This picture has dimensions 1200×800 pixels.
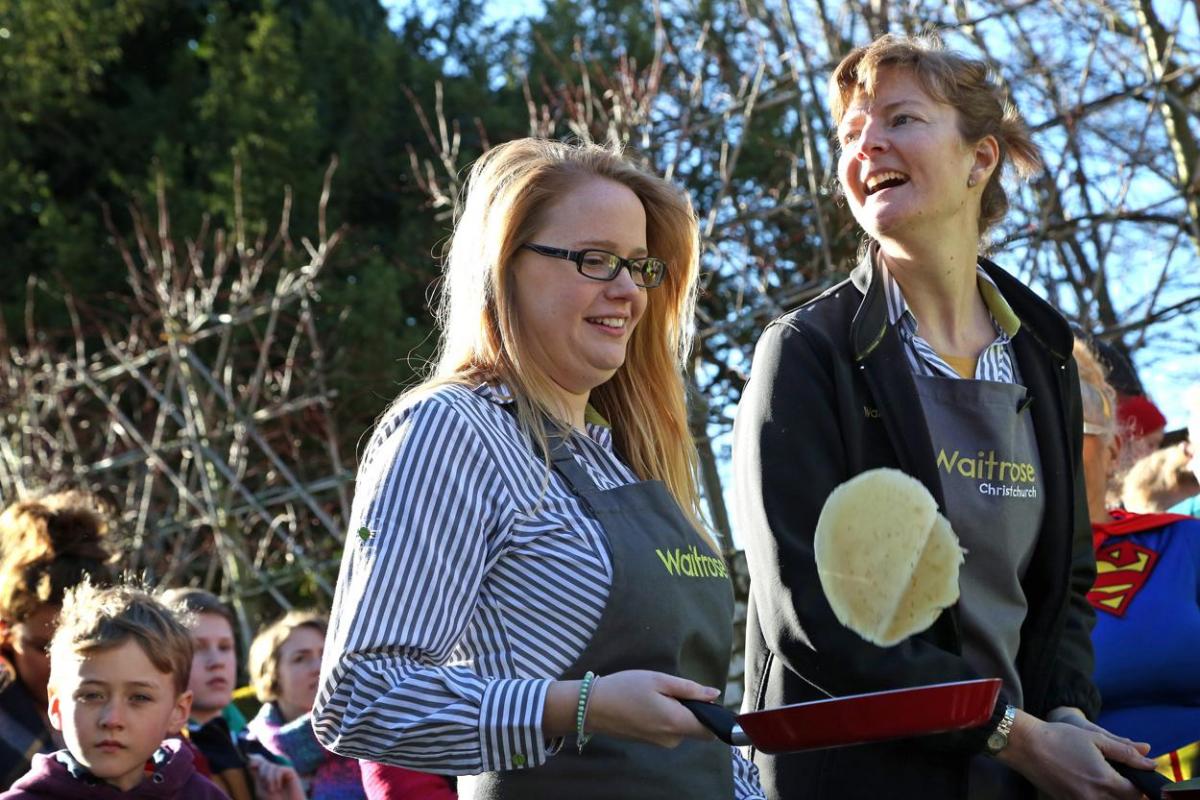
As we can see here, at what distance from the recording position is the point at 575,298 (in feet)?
7.98

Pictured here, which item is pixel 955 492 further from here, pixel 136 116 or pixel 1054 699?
pixel 136 116

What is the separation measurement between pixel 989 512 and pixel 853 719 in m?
0.84

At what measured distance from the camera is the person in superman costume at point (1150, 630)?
3.04 metres

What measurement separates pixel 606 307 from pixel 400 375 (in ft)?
30.3

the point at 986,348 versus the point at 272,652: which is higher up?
the point at 986,348

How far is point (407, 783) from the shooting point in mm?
3314

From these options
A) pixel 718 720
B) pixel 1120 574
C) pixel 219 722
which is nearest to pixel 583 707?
pixel 718 720

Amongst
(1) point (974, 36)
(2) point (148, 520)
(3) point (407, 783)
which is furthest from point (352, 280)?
(3) point (407, 783)

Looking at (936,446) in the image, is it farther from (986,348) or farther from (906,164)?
(906,164)

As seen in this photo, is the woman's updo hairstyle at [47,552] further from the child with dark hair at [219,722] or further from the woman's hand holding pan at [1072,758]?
the woman's hand holding pan at [1072,758]

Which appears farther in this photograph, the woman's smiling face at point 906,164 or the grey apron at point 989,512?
the woman's smiling face at point 906,164

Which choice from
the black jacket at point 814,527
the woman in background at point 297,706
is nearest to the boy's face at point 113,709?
the woman in background at point 297,706

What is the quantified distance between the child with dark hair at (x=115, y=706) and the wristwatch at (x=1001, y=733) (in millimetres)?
1932

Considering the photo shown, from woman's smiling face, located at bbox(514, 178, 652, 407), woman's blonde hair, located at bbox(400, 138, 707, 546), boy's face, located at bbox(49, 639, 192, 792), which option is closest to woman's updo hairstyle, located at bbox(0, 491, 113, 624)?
boy's face, located at bbox(49, 639, 192, 792)
